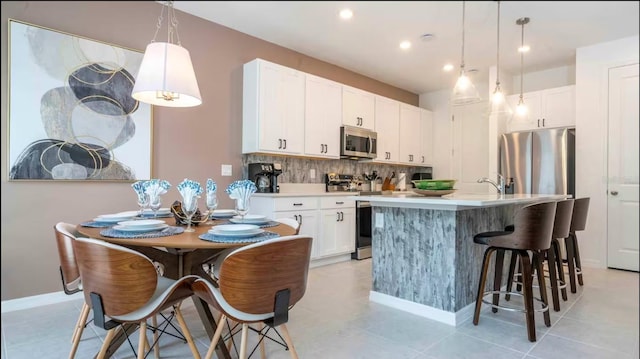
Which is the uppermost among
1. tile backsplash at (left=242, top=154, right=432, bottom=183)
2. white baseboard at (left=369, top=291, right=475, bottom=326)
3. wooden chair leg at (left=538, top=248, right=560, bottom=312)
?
tile backsplash at (left=242, top=154, right=432, bottom=183)

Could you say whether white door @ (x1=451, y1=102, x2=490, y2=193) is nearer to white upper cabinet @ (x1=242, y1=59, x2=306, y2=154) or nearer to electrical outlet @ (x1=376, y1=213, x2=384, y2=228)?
white upper cabinet @ (x1=242, y1=59, x2=306, y2=154)

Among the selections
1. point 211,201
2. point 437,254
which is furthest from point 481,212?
point 211,201

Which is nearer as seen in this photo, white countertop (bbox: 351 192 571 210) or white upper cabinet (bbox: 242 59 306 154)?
white countertop (bbox: 351 192 571 210)

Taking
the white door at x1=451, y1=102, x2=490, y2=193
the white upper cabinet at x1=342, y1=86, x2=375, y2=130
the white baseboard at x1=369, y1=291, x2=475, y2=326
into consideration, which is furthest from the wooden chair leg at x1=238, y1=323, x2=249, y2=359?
the white door at x1=451, y1=102, x2=490, y2=193

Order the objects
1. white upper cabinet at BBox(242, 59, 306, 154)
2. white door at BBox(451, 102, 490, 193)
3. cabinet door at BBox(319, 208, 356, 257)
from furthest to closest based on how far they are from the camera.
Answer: white door at BBox(451, 102, 490, 193), cabinet door at BBox(319, 208, 356, 257), white upper cabinet at BBox(242, 59, 306, 154)

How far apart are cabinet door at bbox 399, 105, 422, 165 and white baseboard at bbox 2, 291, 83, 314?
4284 mm

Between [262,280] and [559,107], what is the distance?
4449mm

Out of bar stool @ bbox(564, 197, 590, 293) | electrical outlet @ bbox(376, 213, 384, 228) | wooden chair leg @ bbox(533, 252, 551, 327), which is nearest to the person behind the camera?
wooden chair leg @ bbox(533, 252, 551, 327)

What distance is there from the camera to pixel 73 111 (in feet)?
8.85

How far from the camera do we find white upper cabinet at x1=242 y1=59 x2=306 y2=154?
3586 millimetres

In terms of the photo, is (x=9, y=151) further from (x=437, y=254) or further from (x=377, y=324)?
(x=437, y=254)

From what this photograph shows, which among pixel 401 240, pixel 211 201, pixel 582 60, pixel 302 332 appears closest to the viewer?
pixel 211 201

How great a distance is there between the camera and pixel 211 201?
200cm

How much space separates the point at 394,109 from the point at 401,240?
9.98 ft
